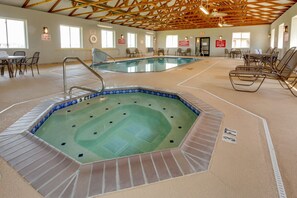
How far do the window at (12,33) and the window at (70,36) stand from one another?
2.21 meters

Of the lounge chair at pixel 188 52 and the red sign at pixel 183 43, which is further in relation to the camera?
the red sign at pixel 183 43

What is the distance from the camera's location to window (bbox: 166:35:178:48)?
20.6 meters

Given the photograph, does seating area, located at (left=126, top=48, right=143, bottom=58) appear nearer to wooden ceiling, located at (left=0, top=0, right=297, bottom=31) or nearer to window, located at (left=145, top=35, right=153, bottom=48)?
wooden ceiling, located at (left=0, top=0, right=297, bottom=31)

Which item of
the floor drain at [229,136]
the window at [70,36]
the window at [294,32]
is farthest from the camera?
the window at [70,36]

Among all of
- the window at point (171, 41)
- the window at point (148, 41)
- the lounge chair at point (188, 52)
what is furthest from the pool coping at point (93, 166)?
the window at point (171, 41)

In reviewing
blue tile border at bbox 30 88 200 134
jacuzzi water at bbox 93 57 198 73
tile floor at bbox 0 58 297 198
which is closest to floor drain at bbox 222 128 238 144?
tile floor at bbox 0 58 297 198

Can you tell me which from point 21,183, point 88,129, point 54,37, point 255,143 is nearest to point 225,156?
point 255,143

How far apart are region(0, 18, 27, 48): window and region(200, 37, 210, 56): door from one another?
48.3 feet

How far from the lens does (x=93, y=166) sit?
1.69 m

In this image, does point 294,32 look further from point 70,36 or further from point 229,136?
point 70,36

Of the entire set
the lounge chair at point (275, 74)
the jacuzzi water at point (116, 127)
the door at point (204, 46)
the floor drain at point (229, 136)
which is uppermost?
the door at point (204, 46)

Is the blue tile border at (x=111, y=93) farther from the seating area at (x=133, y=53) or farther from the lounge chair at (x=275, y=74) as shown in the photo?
the seating area at (x=133, y=53)

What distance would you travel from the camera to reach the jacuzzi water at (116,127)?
2.51 m

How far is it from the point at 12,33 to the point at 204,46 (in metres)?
15.4
